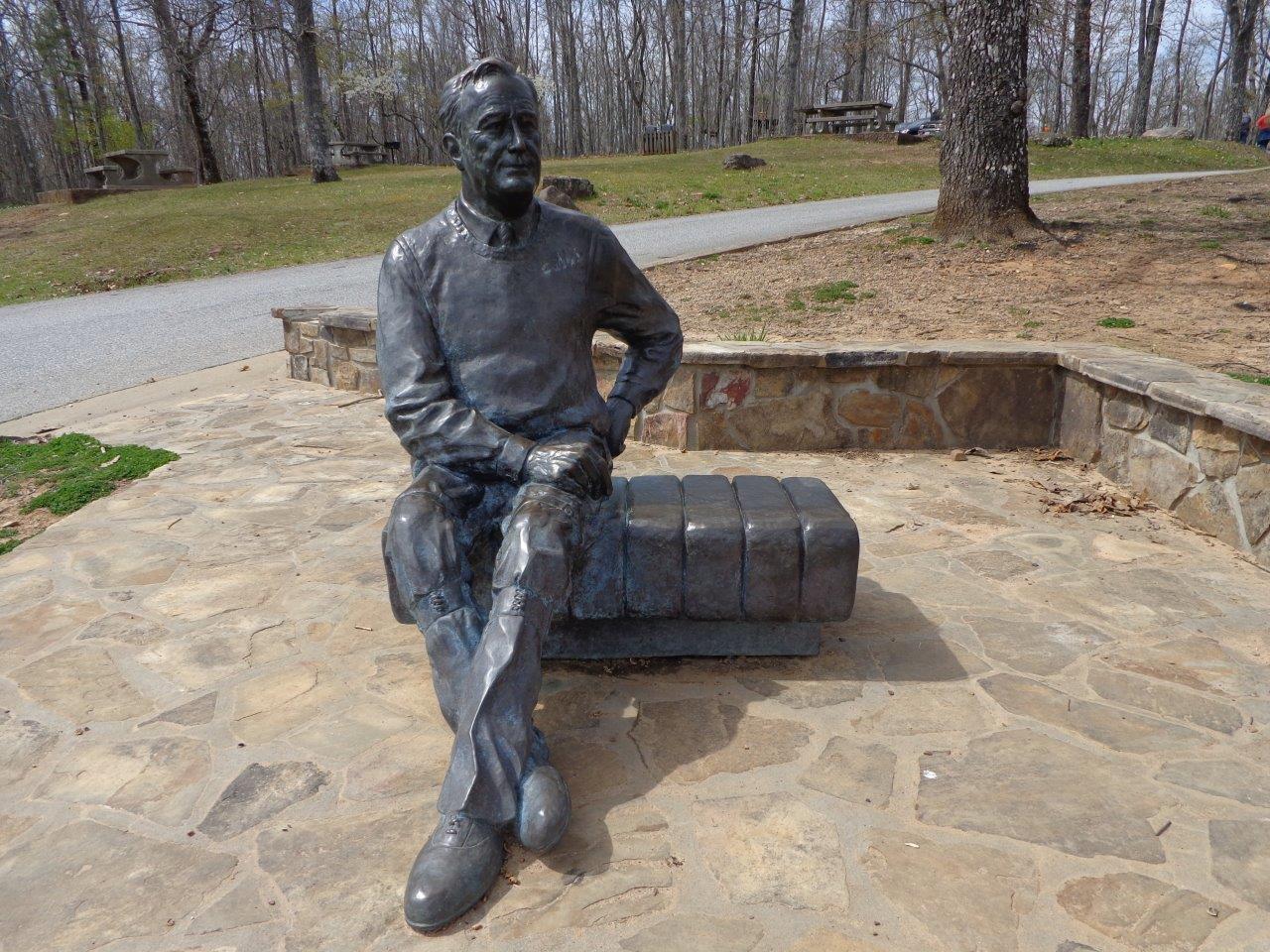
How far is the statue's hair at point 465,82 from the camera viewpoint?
2.46 meters

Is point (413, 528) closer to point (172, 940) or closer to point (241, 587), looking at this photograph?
point (172, 940)

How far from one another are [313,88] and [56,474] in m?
20.5

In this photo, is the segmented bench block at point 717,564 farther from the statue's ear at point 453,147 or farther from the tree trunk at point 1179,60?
the tree trunk at point 1179,60

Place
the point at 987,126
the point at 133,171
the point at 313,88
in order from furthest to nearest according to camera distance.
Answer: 1. the point at 133,171
2. the point at 313,88
3. the point at 987,126

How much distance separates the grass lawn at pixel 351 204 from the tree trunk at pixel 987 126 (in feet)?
24.4

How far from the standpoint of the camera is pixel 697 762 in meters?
2.40

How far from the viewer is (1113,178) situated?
17.1 meters

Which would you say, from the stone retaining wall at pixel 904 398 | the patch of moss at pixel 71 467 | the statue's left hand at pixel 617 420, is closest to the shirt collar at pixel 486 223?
the statue's left hand at pixel 617 420


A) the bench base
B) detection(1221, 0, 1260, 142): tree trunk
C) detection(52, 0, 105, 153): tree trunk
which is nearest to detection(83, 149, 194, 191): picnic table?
detection(52, 0, 105, 153): tree trunk

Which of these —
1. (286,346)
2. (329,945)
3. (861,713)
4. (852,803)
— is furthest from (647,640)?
(286,346)

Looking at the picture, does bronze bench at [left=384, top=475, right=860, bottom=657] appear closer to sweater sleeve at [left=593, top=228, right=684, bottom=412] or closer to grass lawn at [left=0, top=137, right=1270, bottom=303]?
sweater sleeve at [left=593, top=228, right=684, bottom=412]

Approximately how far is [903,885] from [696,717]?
80 centimetres

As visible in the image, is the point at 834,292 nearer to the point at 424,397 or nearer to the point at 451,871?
the point at 424,397

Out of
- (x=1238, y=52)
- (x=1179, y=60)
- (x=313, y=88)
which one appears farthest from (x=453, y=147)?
(x=1179, y=60)
